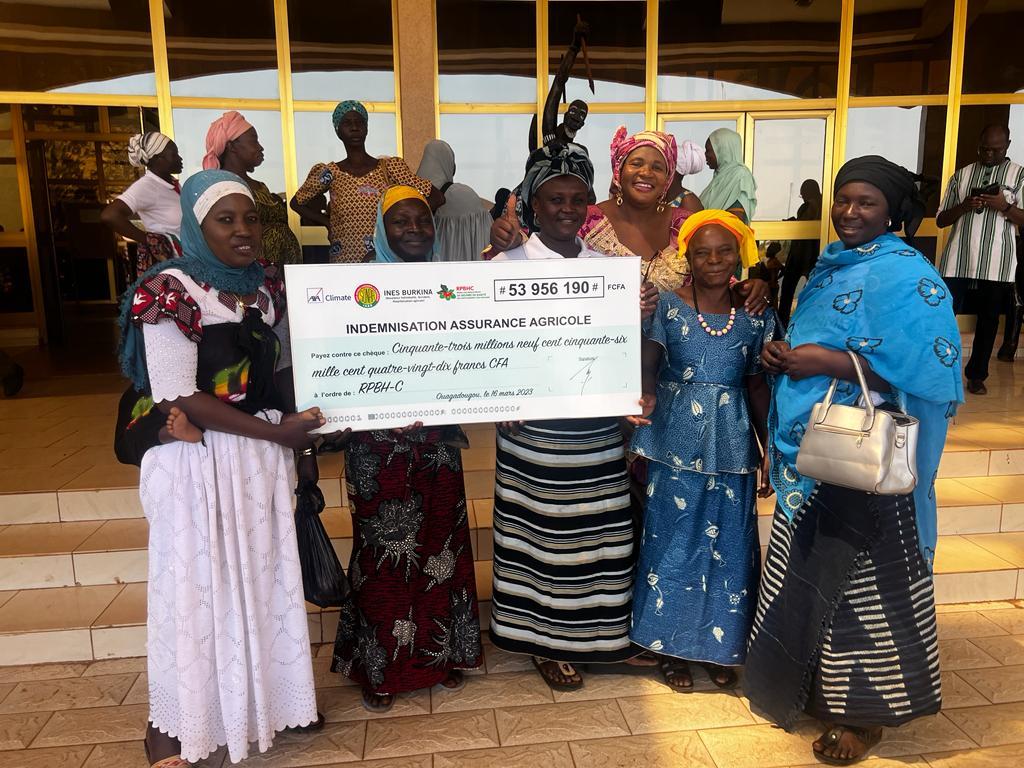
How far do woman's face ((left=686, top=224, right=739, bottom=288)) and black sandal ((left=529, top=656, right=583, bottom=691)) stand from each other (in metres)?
1.59

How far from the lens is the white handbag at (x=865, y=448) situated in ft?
6.58

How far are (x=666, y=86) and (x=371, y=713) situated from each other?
6.18 meters

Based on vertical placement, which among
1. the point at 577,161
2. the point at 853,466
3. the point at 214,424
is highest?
the point at 577,161

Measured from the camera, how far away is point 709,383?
2.49m

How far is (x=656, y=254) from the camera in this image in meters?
2.81

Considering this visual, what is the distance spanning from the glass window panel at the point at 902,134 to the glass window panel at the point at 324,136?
180 inches

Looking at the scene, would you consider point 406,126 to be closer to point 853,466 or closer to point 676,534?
point 676,534

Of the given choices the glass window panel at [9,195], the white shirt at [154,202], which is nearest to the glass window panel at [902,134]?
the white shirt at [154,202]

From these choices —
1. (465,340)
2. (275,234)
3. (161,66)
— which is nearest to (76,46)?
(161,66)

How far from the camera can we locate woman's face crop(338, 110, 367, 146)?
14.2 ft

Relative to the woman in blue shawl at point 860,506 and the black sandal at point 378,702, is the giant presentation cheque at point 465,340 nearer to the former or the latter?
the woman in blue shawl at point 860,506

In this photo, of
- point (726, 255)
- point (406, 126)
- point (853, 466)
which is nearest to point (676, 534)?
point (853, 466)

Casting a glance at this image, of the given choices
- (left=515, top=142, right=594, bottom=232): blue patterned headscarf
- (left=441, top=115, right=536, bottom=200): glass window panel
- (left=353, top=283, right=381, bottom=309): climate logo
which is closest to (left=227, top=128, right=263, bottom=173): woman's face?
(left=515, top=142, right=594, bottom=232): blue patterned headscarf

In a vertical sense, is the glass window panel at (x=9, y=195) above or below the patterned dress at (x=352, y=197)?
above
